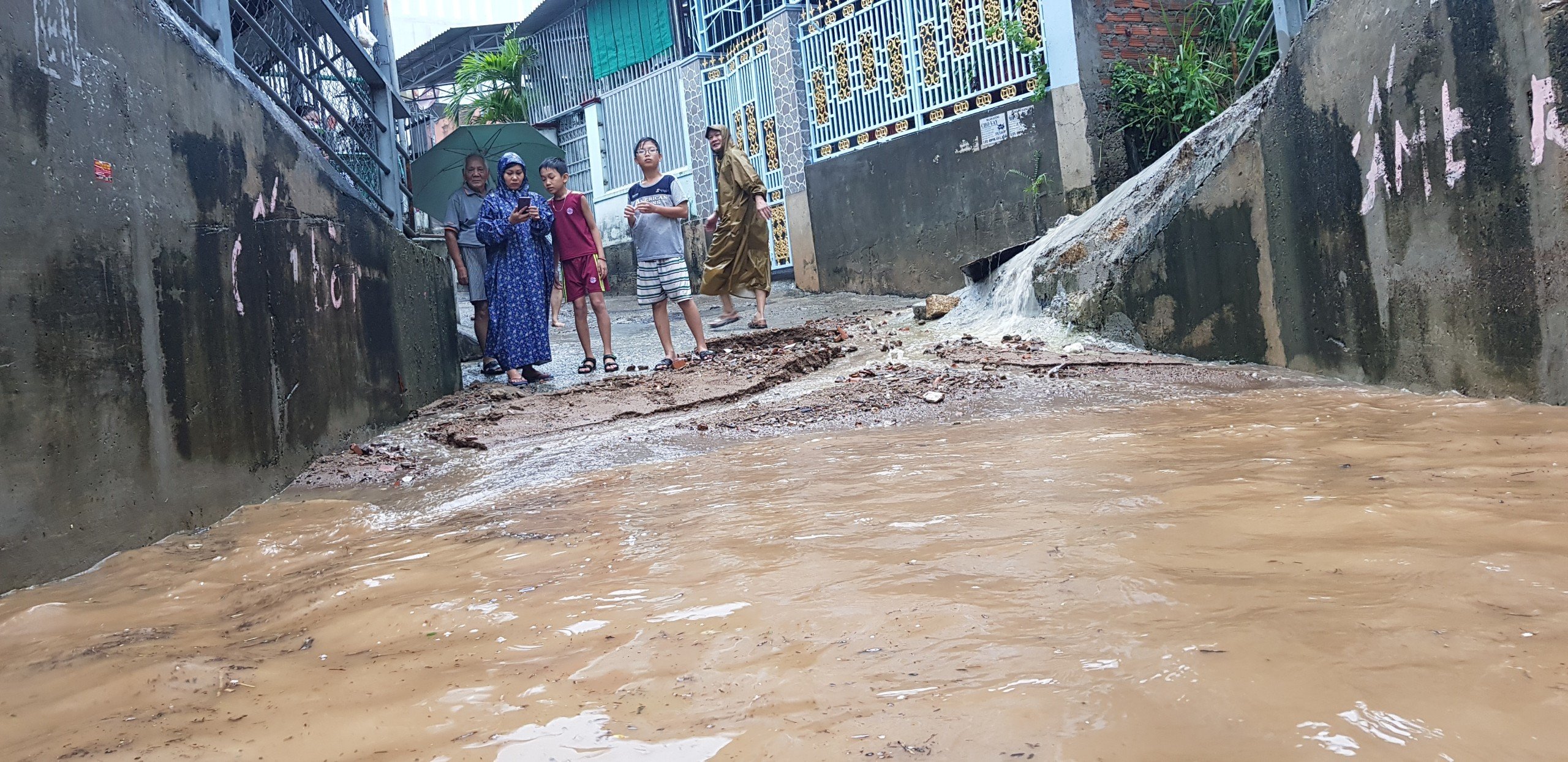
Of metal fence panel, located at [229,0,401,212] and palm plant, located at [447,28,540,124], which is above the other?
palm plant, located at [447,28,540,124]

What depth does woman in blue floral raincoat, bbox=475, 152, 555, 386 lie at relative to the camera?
6.17 meters

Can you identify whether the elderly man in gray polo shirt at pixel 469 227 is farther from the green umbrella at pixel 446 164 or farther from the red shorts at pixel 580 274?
the green umbrella at pixel 446 164

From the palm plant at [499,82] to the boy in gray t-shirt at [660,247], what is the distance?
11.7 metres

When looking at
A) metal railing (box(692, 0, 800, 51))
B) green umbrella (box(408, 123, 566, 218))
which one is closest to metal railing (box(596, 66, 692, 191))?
metal railing (box(692, 0, 800, 51))

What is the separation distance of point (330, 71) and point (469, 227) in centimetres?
132

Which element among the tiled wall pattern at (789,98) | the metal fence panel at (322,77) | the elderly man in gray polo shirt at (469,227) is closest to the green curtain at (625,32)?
the tiled wall pattern at (789,98)

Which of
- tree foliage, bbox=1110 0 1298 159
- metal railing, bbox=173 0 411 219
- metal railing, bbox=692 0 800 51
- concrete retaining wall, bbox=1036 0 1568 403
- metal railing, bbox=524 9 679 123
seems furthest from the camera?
metal railing, bbox=524 9 679 123

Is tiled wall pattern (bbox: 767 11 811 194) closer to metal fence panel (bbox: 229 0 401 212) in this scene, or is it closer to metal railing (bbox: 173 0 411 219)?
metal railing (bbox: 173 0 411 219)

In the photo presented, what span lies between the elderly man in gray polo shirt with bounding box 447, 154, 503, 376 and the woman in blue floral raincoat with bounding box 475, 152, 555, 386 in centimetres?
36

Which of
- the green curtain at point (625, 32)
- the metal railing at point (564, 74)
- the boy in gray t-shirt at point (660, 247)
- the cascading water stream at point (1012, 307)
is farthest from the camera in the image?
the metal railing at point (564, 74)

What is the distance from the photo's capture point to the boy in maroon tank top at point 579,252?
259 inches

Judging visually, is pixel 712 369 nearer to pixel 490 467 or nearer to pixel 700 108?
pixel 490 467

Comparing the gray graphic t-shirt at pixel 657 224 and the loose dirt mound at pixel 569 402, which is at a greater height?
the gray graphic t-shirt at pixel 657 224

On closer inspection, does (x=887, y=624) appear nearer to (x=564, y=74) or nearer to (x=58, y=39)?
(x=58, y=39)
